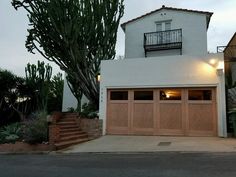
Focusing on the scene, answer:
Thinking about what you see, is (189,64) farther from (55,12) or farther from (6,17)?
(6,17)

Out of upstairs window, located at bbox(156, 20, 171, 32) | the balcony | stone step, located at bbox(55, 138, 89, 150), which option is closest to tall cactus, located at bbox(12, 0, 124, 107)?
stone step, located at bbox(55, 138, 89, 150)

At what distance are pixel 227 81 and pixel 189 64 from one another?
331cm

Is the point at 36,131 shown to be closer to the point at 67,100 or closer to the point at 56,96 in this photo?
the point at 67,100

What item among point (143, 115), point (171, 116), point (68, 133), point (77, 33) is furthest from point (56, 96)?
point (171, 116)

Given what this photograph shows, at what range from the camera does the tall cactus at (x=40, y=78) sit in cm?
1748

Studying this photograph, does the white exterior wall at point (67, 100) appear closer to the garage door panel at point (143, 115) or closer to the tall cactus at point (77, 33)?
the tall cactus at point (77, 33)

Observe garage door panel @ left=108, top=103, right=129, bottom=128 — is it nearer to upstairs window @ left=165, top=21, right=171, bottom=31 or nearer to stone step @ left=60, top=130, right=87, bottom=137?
A: stone step @ left=60, top=130, right=87, bottom=137

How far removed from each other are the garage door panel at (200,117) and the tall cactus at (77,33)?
5407mm

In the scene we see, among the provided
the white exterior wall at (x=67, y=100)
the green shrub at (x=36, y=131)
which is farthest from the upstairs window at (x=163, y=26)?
the green shrub at (x=36, y=131)

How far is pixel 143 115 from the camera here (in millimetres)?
15125

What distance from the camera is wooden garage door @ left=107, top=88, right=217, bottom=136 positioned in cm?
1425

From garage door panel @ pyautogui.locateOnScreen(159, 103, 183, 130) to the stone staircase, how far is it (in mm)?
3730

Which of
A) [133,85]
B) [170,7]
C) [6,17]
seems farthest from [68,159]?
[170,7]

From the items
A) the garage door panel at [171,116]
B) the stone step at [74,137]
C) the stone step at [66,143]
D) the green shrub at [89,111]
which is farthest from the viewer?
the green shrub at [89,111]
